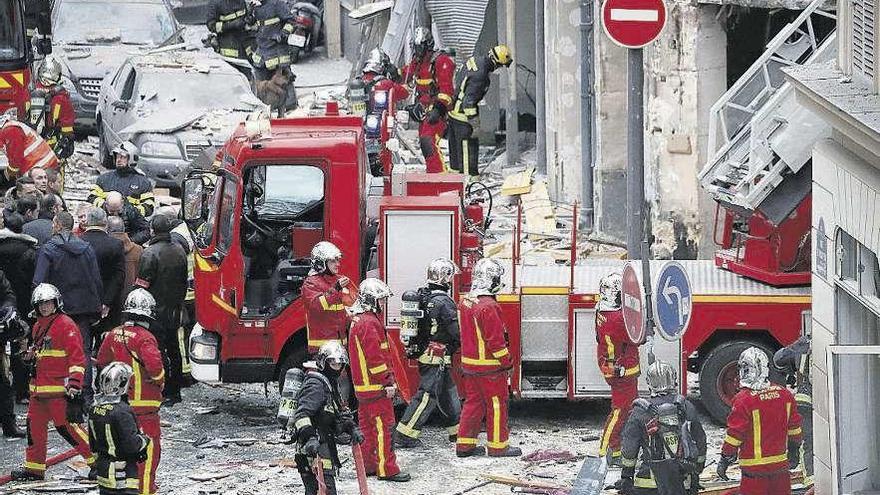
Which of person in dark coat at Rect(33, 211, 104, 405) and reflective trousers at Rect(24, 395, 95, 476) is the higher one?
person in dark coat at Rect(33, 211, 104, 405)

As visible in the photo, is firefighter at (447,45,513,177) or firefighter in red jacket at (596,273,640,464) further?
firefighter at (447,45,513,177)

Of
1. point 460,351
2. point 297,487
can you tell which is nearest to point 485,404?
point 460,351

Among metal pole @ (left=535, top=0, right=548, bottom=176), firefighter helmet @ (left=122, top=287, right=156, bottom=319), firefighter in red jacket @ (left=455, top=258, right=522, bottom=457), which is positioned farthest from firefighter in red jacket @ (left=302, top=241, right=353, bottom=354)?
metal pole @ (left=535, top=0, right=548, bottom=176)

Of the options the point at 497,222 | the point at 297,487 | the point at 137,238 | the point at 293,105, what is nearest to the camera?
the point at 297,487

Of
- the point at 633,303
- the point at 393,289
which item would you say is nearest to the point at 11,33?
the point at 393,289

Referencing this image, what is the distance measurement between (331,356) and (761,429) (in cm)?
274

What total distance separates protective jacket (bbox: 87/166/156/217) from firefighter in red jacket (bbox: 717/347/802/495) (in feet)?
24.7

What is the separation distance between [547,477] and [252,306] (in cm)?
290

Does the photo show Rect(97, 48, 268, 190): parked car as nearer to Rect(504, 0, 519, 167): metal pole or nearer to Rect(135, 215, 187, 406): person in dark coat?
Answer: Rect(504, 0, 519, 167): metal pole

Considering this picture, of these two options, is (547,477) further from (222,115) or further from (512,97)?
(512,97)

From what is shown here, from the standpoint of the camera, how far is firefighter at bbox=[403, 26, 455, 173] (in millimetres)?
22531

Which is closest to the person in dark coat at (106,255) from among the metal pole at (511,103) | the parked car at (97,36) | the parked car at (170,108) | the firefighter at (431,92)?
the parked car at (170,108)

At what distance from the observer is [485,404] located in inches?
544

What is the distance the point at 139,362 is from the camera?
12.7 metres
